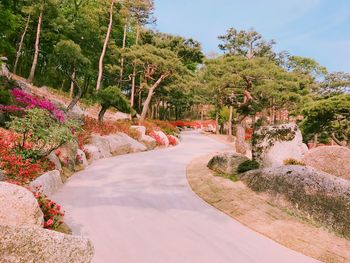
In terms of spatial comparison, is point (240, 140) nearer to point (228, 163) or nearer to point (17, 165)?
point (228, 163)

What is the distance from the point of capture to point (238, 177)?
1095cm

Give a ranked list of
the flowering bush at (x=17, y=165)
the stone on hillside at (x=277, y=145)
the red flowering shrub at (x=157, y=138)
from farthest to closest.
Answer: the red flowering shrub at (x=157, y=138)
the stone on hillside at (x=277, y=145)
the flowering bush at (x=17, y=165)

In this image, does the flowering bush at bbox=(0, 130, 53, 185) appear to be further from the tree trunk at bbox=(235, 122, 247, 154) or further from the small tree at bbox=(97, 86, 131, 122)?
the tree trunk at bbox=(235, 122, 247, 154)

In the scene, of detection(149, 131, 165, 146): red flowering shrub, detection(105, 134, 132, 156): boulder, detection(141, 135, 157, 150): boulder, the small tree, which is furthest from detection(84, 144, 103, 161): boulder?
detection(149, 131, 165, 146): red flowering shrub

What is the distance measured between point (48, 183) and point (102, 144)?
7421 mm

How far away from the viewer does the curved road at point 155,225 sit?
5.42 metres

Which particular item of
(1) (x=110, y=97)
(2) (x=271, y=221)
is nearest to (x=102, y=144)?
(1) (x=110, y=97)

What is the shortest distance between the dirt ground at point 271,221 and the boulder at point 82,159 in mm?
4922

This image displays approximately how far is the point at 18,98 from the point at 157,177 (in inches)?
302

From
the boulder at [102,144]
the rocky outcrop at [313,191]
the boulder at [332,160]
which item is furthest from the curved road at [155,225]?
the boulder at [332,160]

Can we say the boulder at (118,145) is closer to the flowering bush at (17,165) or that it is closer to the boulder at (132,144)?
the boulder at (132,144)

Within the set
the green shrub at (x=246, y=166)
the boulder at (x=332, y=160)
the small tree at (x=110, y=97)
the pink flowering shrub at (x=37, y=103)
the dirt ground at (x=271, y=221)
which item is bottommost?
the dirt ground at (x=271, y=221)

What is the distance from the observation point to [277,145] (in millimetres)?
13117

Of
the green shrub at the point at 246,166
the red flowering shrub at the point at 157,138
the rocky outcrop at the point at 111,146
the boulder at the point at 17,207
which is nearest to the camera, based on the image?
the boulder at the point at 17,207
